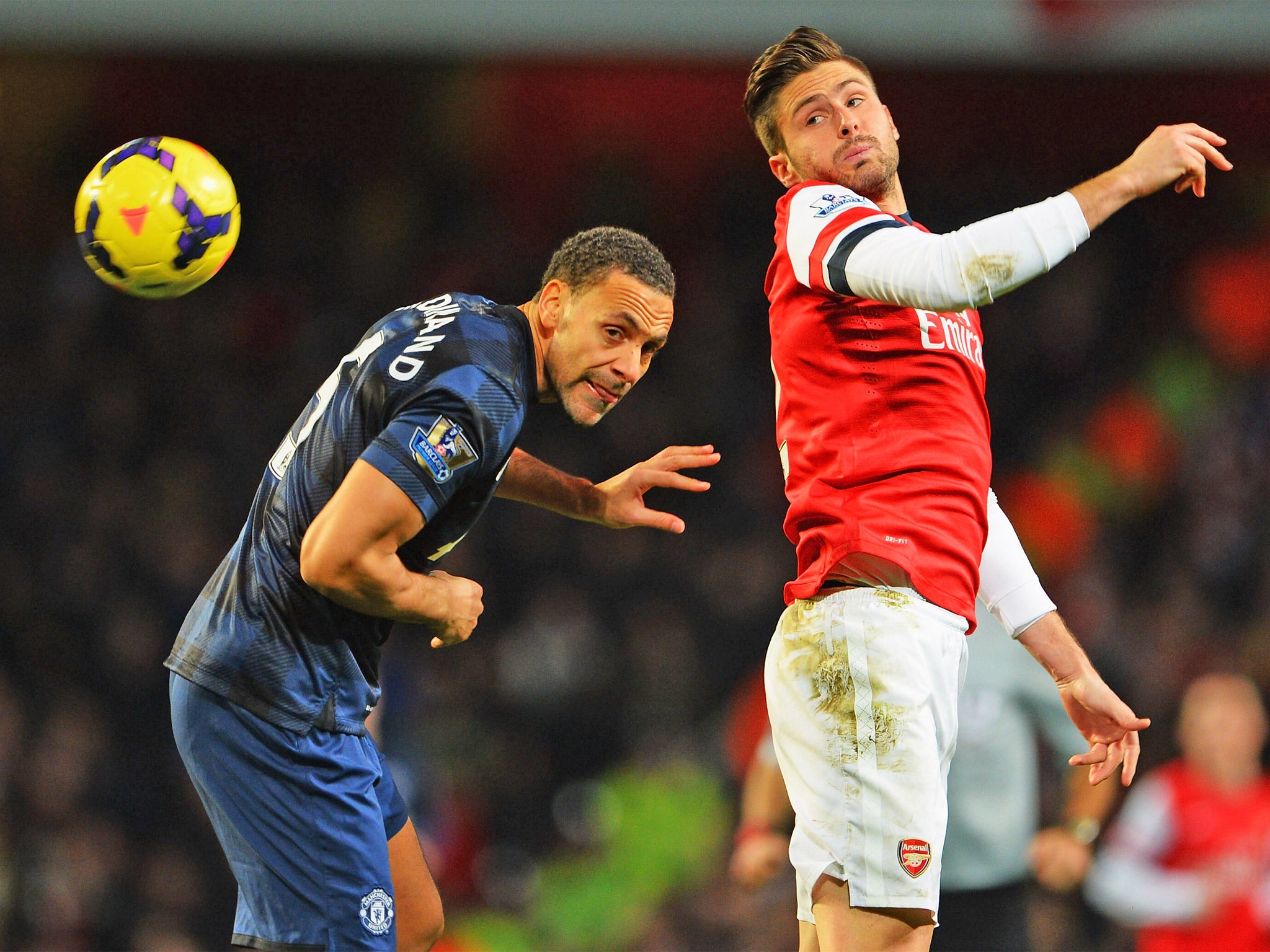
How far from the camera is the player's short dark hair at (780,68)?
9.68ft

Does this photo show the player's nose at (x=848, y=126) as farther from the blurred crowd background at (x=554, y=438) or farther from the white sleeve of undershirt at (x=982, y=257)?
the blurred crowd background at (x=554, y=438)

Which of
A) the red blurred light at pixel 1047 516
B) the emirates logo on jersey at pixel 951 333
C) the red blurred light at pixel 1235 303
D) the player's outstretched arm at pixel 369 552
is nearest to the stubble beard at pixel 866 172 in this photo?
the emirates logo on jersey at pixel 951 333

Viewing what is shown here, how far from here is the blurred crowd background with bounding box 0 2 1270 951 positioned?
8.03 m

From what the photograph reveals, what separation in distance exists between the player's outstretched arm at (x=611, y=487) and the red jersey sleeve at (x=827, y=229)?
63cm

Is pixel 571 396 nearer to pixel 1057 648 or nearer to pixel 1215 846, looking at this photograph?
pixel 1057 648

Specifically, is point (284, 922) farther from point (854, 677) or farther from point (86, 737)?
point (86, 737)

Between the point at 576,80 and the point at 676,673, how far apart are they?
516 centimetres

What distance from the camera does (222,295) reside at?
1068cm

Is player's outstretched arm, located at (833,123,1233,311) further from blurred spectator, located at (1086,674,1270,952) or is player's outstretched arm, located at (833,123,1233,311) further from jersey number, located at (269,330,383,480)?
blurred spectator, located at (1086,674,1270,952)

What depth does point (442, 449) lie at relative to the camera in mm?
2660

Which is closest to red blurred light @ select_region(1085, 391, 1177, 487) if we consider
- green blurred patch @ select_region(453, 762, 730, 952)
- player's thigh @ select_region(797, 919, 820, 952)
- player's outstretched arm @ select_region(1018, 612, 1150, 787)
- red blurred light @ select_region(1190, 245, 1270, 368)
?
red blurred light @ select_region(1190, 245, 1270, 368)

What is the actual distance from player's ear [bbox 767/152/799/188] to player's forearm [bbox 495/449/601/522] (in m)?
0.91

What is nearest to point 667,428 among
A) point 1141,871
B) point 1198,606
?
point 1198,606

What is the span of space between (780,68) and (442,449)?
3.70 ft
